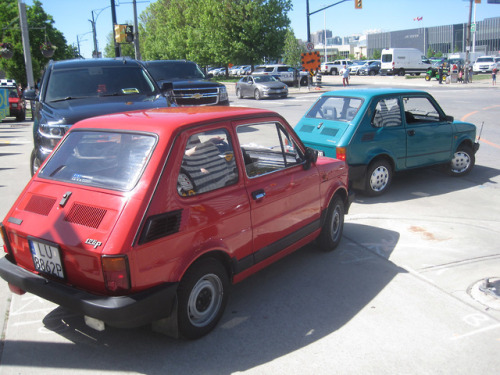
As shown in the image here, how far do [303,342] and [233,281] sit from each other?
758 mm

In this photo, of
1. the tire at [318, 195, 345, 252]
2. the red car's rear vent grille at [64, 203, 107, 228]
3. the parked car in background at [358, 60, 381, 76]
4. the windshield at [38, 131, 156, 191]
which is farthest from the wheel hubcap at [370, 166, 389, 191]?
the parked car in background at [358, 60, 381, 76]

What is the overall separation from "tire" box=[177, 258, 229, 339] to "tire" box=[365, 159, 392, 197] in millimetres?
4428

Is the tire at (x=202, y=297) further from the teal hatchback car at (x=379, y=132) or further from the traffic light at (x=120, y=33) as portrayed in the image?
the traffic light at (x=120, y=33)

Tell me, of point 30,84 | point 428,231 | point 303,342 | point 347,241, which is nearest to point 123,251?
point 303,342

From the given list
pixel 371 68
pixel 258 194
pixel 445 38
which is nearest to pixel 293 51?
pixel 371 68

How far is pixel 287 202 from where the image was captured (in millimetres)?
4551

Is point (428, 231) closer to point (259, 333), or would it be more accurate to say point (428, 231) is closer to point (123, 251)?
point (259, 333)

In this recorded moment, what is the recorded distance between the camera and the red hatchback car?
3156 millimetres

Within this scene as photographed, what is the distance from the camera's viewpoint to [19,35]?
32.3 m

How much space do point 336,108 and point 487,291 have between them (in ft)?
13.9

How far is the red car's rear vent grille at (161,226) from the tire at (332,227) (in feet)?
7.87

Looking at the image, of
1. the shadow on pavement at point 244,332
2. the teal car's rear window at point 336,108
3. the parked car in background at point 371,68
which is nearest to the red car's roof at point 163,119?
the shadow on pavement at point 244,332

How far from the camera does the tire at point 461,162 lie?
9.09 meters

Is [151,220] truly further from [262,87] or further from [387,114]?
[262,87]
